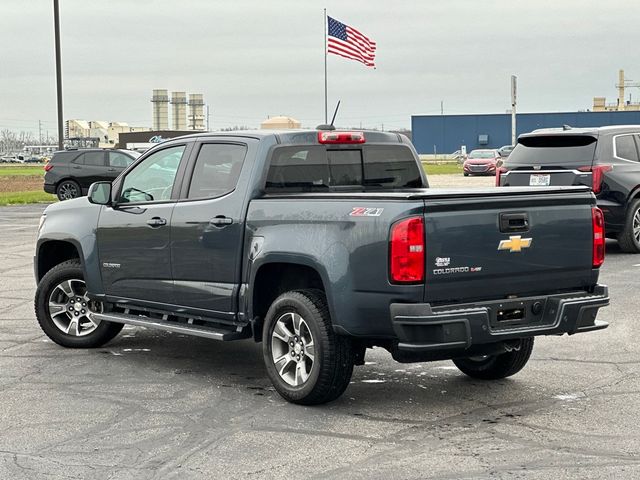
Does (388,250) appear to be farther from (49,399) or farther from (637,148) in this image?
(637,148)

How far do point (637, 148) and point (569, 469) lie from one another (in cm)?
1177

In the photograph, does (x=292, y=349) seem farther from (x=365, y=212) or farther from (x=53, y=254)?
(x=53, y=254)

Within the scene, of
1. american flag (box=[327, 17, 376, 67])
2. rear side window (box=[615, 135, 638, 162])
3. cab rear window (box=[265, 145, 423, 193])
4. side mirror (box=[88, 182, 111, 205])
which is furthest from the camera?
american flag (box=[327, 17, 376, 67])

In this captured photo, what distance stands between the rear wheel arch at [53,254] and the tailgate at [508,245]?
13.8 feet

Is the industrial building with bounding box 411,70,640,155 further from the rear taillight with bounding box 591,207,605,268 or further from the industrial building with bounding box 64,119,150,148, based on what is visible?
the rear taillight with bounding box 591,207,605,268

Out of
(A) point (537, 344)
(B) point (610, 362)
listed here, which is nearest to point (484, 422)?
(B) point (610, 362)

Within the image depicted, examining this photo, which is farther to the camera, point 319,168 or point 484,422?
point 319,168

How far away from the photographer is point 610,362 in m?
8.41

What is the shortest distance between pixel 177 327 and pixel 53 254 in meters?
2.32

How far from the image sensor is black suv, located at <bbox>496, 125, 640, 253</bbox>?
15539 mm

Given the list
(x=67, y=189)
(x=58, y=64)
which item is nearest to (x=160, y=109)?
(x=58, y=64)

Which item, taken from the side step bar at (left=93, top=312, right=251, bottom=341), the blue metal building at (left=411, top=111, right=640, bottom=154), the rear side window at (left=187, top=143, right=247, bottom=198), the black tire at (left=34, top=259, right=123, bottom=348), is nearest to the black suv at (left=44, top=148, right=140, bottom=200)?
the black tire at (left=34, top=259, right=123, bottom=348)

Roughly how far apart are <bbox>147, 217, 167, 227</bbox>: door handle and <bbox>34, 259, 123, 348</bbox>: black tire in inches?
47.1

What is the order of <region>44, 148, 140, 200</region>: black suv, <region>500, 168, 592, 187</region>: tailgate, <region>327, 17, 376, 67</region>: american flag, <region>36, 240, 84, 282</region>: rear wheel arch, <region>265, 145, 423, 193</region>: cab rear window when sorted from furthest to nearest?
1. <region>327, 17, 376, 67</region>: american flag
2. <region>44, 148, 140, 200</region>: black suv
3. <region>500, 168, 592, 187</region>: tailgate
4. <region>36, 240, 84, 282</region>: rear wheel arch
5. <region>265, 145, 423, 193</region>: cab rear window
